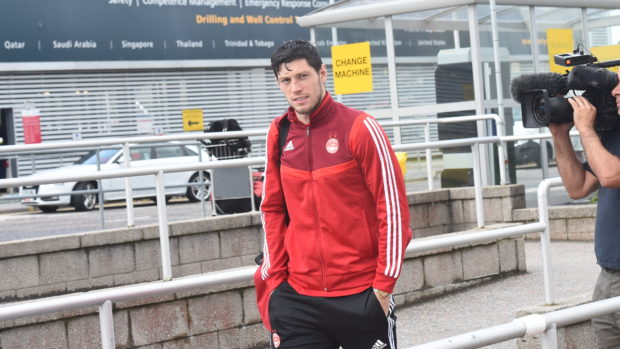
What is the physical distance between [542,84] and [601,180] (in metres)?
0.50

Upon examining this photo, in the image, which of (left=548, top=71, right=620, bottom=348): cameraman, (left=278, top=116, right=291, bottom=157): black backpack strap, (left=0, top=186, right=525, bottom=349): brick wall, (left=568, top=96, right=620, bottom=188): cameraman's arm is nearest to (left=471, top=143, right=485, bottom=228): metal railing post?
(left=0, top=186, right=525, bottom=349): brick wall

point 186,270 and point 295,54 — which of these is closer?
point 295,54

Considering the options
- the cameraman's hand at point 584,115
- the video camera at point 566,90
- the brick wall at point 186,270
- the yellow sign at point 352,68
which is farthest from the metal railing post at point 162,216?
the yellow sign at point 352,68

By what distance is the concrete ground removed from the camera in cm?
781

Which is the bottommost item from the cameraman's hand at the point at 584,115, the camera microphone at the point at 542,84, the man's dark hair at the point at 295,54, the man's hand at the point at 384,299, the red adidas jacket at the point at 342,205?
the man's hand at the point at 384,299

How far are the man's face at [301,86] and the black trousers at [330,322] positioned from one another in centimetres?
66

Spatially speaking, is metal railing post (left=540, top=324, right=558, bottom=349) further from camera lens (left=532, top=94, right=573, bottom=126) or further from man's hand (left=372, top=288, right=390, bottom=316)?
camera lens (left=532, top=94, right=573, bottom=126)

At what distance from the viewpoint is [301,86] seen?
3.85 metres

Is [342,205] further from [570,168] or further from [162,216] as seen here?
[162,216]

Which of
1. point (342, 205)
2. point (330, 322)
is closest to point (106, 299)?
point (330, 322)

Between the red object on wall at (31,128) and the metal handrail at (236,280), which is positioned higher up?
the red object on wall at (31,128)

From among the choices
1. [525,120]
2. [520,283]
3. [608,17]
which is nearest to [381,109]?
[608,17]

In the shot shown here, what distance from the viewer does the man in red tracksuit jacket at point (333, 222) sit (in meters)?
3.73

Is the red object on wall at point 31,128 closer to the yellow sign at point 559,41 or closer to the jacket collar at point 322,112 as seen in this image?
the yellow sign at point 559,41
